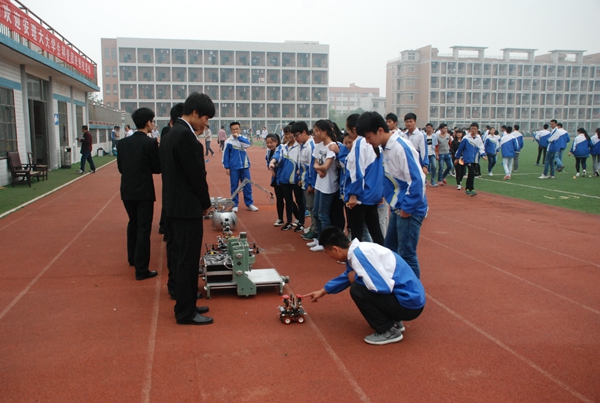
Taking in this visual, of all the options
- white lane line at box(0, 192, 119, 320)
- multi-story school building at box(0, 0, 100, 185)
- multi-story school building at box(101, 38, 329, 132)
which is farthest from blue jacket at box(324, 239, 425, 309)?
multi-story school building at box(101, 38, 329, 132)

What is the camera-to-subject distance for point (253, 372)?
12.1 feet

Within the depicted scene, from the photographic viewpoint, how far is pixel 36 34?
1591cm

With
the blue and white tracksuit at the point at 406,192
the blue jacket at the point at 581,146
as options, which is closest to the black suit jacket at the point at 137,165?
the blue and white tracksuit at the point at 406,192

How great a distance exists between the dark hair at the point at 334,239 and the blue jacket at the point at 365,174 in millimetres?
1893

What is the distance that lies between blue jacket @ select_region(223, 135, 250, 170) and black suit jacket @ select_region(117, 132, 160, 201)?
4.51 meters

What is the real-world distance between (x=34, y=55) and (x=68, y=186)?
406 centimetres

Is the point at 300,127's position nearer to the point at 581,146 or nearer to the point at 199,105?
the point at 199,105

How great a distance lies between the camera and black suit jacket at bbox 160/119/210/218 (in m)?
4.39

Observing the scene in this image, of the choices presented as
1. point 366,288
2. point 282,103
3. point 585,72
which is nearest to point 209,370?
point 366,288

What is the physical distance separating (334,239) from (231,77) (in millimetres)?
85270

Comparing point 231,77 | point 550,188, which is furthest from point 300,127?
point 231,77

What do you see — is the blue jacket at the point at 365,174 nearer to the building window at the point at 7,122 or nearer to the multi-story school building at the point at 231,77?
the building window at the point at 7,122

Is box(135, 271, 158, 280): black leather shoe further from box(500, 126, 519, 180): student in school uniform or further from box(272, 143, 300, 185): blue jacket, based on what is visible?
box(500, 126, 519, 180): student in school uniform

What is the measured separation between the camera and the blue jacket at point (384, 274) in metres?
4.00
